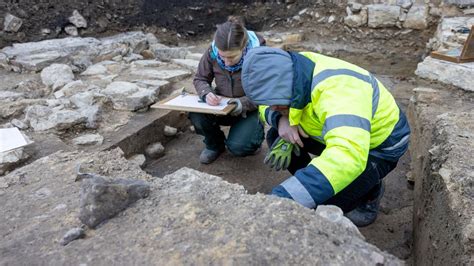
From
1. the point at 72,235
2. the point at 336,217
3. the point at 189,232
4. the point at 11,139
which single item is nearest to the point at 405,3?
the point at 336,217

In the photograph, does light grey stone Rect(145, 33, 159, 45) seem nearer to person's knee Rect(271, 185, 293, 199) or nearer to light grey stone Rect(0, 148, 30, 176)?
light grey stone Rect(0, 148, 30, 176)

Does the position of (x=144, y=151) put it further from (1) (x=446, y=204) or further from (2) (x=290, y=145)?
(1) (x=446, y=204)

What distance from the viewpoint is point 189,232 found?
→ 1.62 metres

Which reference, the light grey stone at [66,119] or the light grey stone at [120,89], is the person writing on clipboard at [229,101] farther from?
the light grey stone at [66,119]

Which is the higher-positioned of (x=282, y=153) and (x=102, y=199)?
(x=102, y=199)

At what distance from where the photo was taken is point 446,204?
204 cm

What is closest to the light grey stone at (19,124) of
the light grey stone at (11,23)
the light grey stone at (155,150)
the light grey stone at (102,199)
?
the light grey stone at (155,150)

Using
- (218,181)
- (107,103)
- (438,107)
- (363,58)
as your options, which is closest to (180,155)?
(107,103)

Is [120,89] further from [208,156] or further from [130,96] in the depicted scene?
[208,156]

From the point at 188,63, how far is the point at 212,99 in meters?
1.88

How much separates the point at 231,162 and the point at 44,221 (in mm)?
2166

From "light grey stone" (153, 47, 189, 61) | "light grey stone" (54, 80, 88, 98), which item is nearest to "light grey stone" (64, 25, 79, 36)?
"light grey stone" (153, 47, 189, 61)

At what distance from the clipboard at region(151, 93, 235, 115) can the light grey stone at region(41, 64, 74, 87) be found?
1460 mm

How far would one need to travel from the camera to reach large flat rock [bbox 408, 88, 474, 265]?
1.85m
